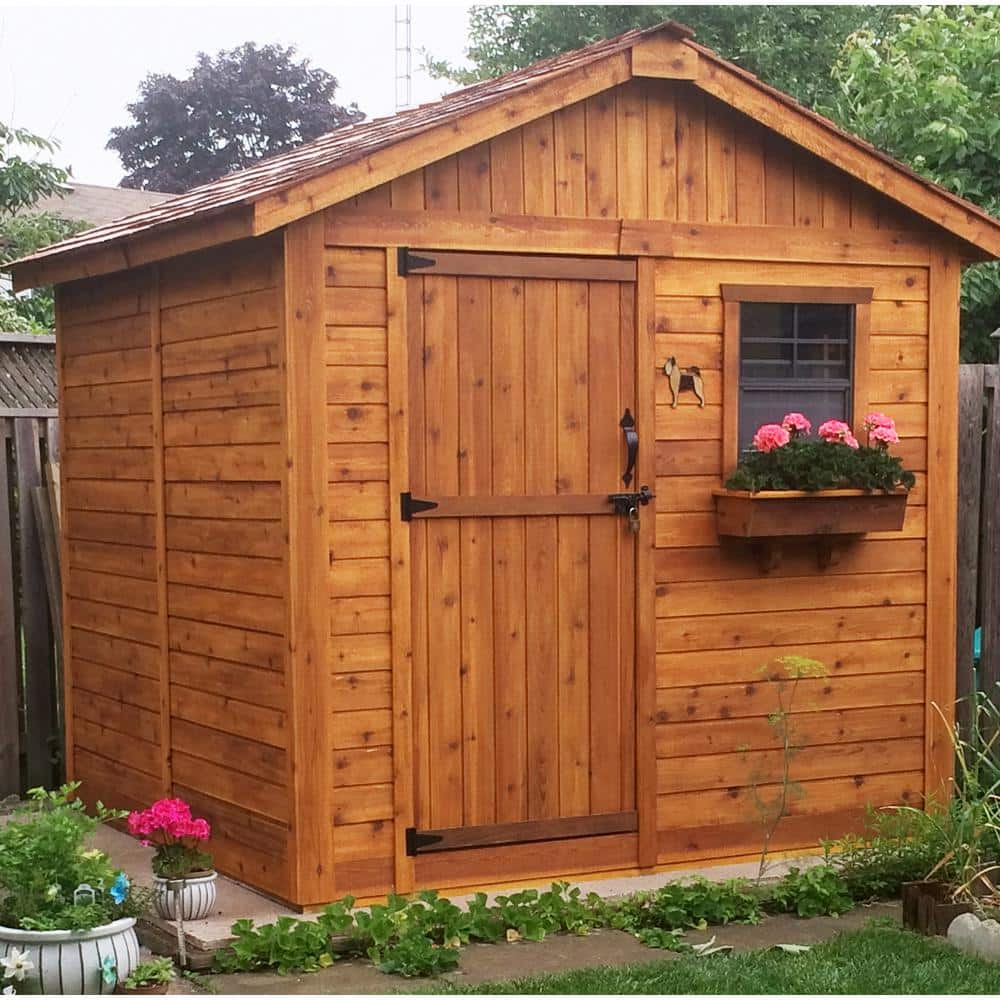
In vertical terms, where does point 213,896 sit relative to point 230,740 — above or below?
below

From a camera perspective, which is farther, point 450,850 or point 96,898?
point 450,850

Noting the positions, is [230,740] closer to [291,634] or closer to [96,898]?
[291,634]

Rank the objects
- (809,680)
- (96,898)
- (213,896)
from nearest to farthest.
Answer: (96,898) < (213,896) < (809,680)

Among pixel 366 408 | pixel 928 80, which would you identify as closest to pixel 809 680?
pixel 366 408

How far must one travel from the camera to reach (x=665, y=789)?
Result: 7262 mm

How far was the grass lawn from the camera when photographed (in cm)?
559

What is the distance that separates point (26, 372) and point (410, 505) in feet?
17.3

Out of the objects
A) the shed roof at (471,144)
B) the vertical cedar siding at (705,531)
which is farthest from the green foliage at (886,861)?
the shed roof at (471,144)

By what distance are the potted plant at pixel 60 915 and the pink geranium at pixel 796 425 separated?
3.24 metres

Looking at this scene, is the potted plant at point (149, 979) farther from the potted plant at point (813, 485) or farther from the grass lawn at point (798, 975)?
the potted plant at point (813, 485)

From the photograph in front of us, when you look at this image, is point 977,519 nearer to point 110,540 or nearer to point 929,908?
point 929,908

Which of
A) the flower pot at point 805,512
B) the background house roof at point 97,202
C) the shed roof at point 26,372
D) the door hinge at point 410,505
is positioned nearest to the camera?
the door hinge at point 410,505

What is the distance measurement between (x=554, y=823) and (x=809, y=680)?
4.42 feet

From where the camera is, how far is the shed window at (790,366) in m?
7.39
